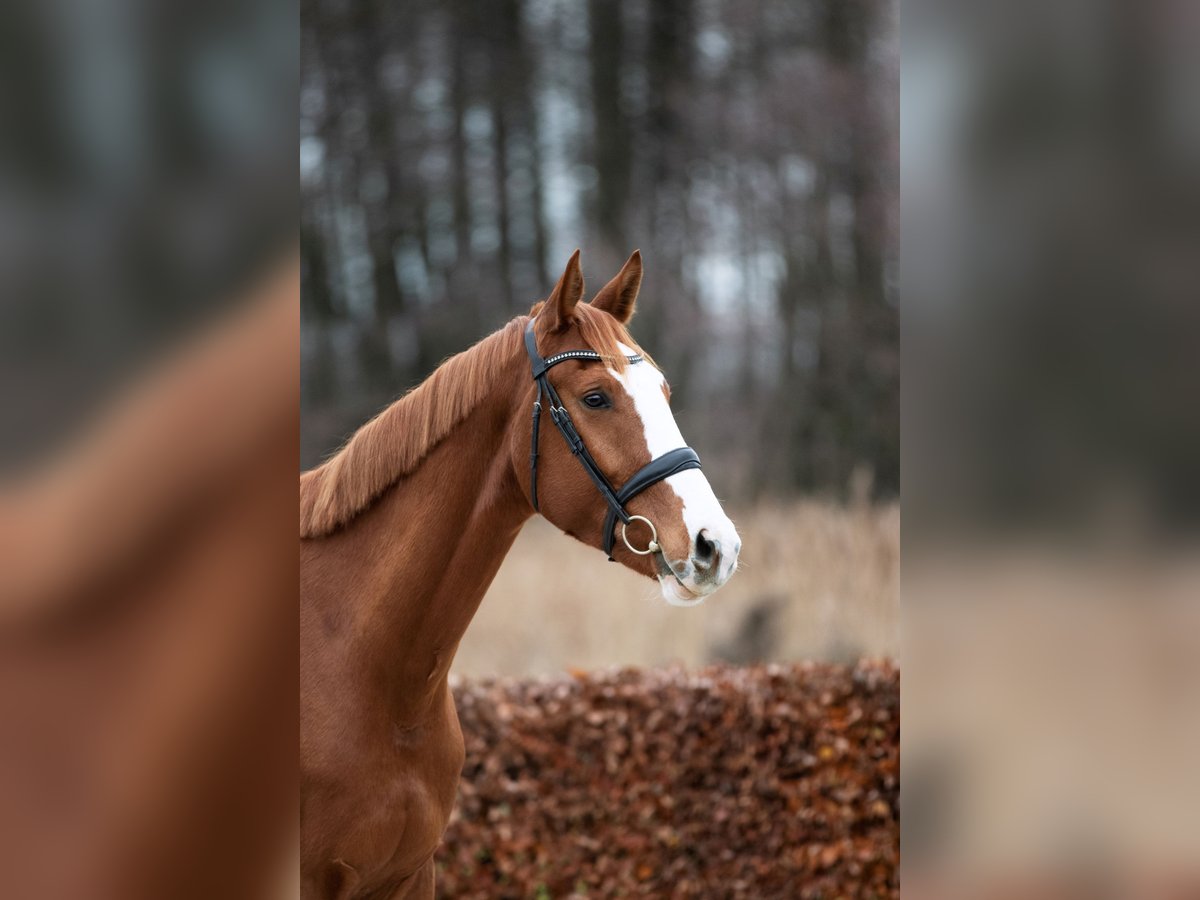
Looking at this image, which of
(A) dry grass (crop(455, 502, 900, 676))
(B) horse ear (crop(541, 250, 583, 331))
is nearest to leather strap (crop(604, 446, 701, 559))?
(B) horse ear (crop(541, 250, 583, 331))

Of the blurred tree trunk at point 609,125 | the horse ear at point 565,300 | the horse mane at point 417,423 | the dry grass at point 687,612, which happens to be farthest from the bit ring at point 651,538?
the blurred tree trunk at point 609,125

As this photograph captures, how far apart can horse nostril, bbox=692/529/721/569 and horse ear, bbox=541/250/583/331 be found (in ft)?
1.90

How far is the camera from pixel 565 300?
222 centimetres

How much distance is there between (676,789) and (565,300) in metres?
2.68

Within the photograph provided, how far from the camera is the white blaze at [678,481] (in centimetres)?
202

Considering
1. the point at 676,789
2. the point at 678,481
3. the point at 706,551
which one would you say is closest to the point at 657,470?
the point at 678,481

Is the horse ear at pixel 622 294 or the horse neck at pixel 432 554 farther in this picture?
the horse ear at pixel 622 294

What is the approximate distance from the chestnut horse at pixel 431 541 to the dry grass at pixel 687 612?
244cm

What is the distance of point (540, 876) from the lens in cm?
407
